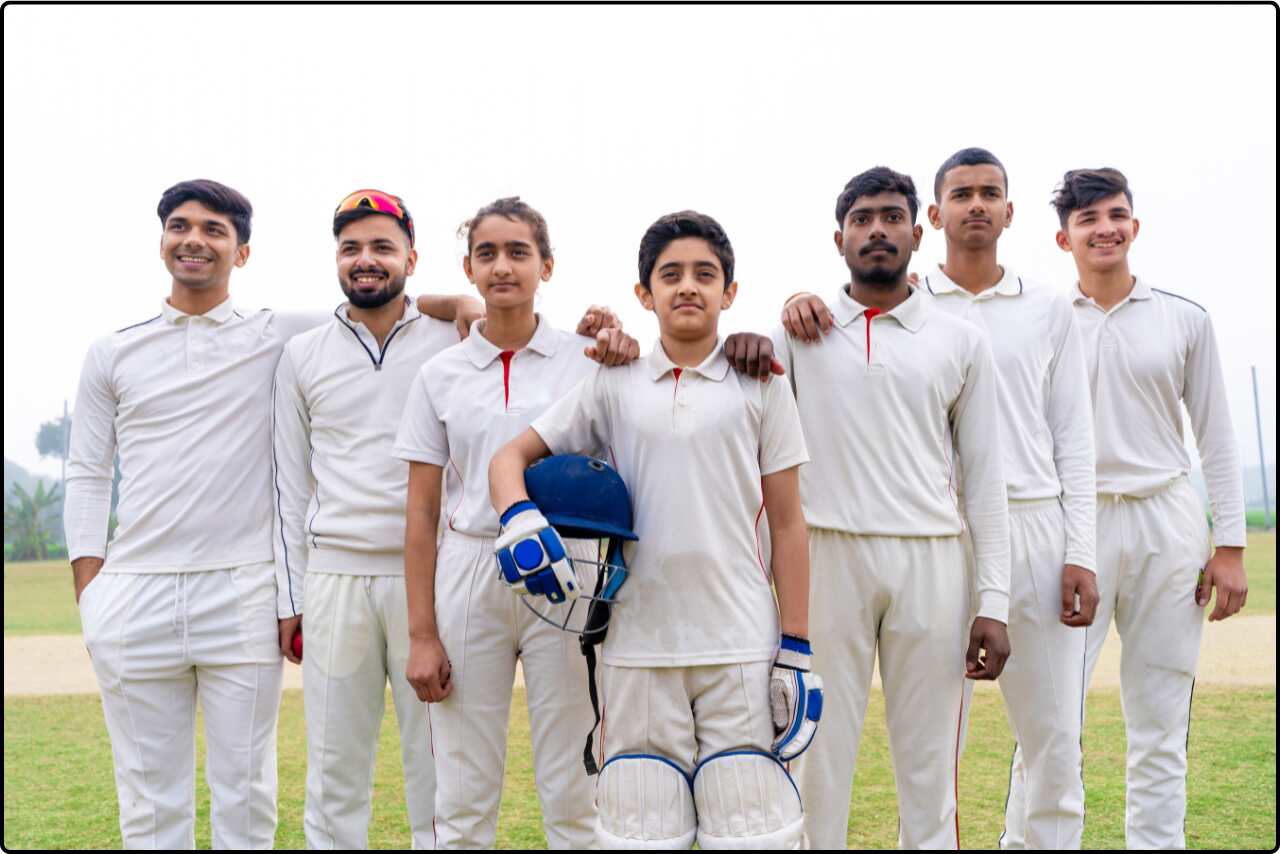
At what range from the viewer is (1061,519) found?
3.73 meters

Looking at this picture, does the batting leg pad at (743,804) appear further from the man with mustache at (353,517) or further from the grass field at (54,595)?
the grass field at (54,595)

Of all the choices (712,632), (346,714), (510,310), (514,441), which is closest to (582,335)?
(510,310)

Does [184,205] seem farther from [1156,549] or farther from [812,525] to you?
[1156,549]

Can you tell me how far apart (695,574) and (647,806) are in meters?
0.60

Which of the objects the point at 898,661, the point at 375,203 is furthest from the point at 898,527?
the point at 375,203

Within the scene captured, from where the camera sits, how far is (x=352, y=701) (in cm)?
358

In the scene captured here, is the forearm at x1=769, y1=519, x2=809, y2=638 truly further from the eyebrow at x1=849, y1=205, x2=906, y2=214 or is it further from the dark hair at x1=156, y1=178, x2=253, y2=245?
the dark hair at x1=156, y1=178, x2=253, y2=245

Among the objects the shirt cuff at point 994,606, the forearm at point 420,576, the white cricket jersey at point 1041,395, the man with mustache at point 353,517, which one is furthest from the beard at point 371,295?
the shirt cuff at point 994,606

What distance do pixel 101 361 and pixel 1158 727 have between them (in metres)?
4.07

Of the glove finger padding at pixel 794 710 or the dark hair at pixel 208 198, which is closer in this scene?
the glove finger padding at pixel 794 710

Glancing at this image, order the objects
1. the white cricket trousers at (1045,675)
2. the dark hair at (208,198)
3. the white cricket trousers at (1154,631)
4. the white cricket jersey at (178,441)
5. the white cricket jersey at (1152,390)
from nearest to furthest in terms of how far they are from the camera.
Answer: the white cricket trousers at (1045,675) < the white cricket jersey at (178,441) < the dark hair at (208,198) < the white cricket trousers at (1154,631) < the white cricket jersey at (1152,390)

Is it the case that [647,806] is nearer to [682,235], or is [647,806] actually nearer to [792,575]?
[792,575]

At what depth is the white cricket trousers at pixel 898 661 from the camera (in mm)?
3268

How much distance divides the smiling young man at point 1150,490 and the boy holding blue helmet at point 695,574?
1791mm
